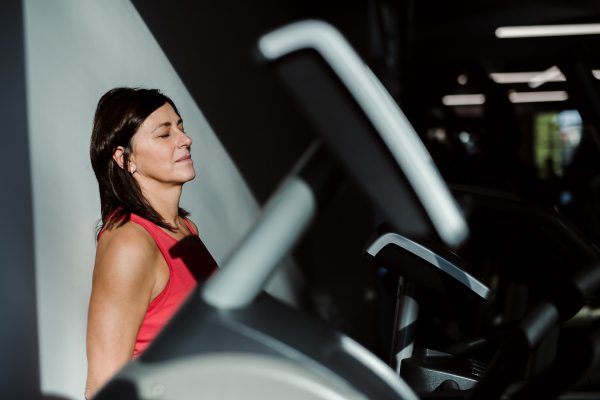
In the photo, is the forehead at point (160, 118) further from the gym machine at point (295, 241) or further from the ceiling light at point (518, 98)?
the ceiling light at point (518, 98)

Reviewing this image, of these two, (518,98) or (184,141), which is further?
(518,98)

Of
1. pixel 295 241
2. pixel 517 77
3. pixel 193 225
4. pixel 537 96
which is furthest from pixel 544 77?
pixel 295 241

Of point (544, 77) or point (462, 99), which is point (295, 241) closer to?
point (544, 77)

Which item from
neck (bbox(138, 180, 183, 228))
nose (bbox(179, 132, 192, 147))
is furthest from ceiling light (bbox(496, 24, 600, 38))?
neck (bbox(138, 180, 183, 228))

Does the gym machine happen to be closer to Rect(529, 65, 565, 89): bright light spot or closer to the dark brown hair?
the dark brown hair

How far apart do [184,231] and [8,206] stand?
1.48ft

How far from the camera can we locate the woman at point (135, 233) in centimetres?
102

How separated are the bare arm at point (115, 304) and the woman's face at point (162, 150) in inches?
7.4

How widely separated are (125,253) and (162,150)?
0.29 metres

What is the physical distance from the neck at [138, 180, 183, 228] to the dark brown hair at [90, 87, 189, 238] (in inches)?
1.2

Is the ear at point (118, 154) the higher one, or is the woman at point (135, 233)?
the ear at point (118, 154)

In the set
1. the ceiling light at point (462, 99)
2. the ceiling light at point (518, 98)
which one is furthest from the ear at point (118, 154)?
the ceiling light at point (518, 98)

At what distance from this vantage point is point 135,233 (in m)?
1.09

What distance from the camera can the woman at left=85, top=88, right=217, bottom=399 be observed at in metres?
1.02
